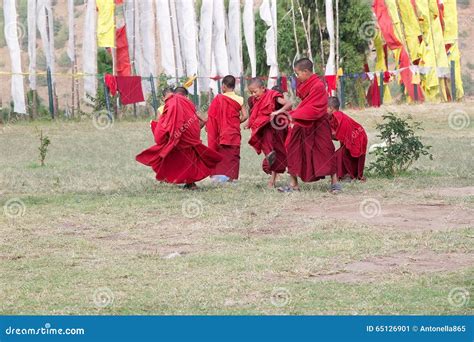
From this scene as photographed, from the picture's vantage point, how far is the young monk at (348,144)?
15.5 meters

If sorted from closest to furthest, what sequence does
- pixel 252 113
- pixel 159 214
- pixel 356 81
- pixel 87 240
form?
pixel 87 240 < pixel 159 214 < pixel 252 113 < pixel 356 81

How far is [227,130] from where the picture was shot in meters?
15.5

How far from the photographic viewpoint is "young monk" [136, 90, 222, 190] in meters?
14.5

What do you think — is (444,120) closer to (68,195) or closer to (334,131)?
(334,131)

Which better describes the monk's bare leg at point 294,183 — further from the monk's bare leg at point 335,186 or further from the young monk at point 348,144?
the young monk at point 348,144

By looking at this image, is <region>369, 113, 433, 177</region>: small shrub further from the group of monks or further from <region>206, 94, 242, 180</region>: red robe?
<region>206, 94, 242, 180</region>: red robe

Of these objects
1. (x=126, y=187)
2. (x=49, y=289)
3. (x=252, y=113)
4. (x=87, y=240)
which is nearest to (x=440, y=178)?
(x=252, y=113)

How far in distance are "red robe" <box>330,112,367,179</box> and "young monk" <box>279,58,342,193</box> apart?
4.09 ft

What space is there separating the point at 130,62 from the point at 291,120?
19140 millimetres

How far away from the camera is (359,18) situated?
37.8 metres

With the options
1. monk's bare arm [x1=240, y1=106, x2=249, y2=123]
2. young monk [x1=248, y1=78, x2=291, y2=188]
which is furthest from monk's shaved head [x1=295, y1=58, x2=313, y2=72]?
monk's bare arm [x1=240, y1=106, x2=249, y2=123]

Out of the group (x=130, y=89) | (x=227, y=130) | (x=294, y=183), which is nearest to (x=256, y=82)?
(x=227, y=130)

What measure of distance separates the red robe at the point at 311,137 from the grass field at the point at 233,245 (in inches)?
13.6

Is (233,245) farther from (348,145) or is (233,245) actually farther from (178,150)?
(348,145)
